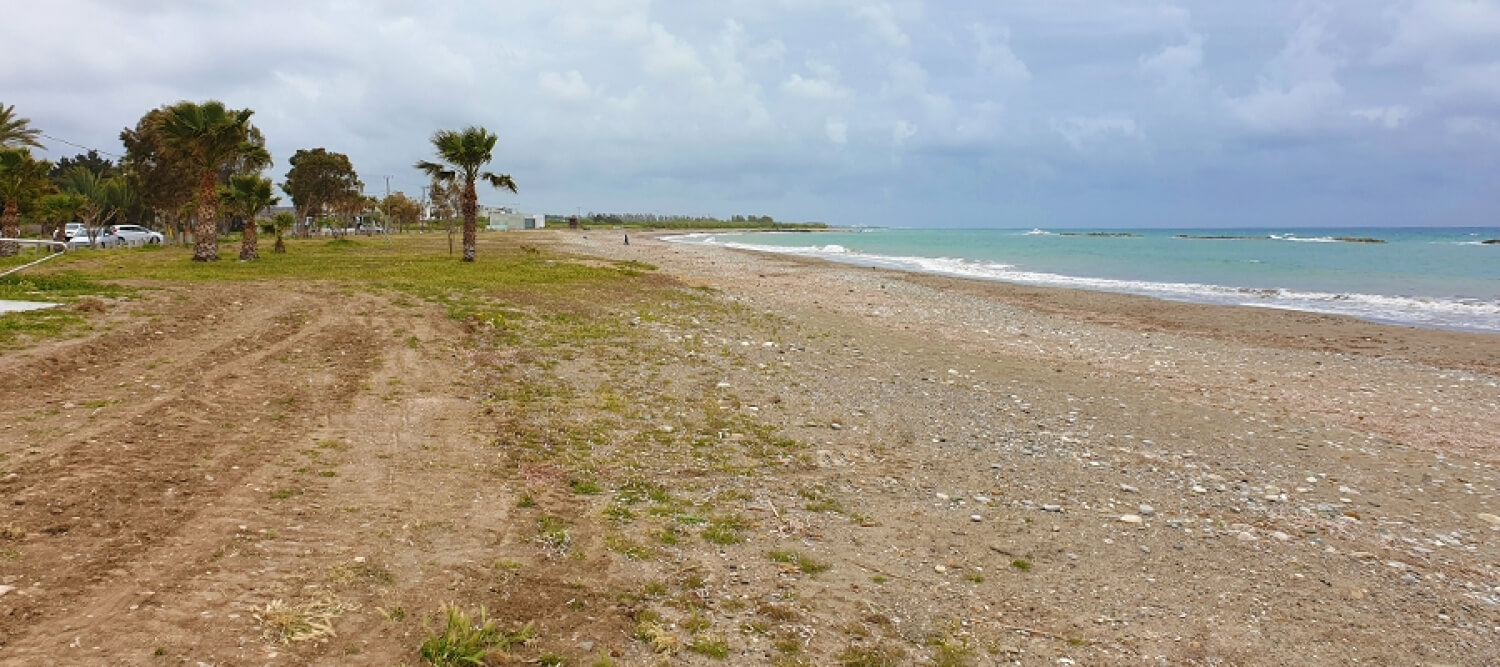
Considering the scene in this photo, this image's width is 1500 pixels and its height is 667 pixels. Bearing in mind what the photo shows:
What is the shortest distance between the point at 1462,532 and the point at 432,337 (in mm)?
14009

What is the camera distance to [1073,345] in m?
17.6

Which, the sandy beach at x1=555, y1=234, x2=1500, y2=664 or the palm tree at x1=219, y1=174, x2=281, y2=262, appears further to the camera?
the palm tree at x1=219, y1=174, x2=281, y2=262

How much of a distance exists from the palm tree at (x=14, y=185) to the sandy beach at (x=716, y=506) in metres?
29.2

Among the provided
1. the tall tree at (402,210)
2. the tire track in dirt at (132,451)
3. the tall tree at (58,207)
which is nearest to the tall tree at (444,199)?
the tall tree at (402,210)

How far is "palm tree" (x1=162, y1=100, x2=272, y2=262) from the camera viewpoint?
1208 inches

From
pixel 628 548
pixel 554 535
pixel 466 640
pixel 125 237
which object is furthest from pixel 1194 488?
pixel 125 237

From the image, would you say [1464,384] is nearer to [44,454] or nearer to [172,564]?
[172,564]

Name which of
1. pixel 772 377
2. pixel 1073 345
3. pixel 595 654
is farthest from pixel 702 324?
pixel 595 654

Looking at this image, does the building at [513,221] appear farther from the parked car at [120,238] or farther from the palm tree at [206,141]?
the palm tree at [206,141]

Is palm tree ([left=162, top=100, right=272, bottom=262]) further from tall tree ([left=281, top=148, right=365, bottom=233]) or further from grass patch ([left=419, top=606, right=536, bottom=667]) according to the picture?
tall tree ([left=281, top=148, right=365, bottom=233])

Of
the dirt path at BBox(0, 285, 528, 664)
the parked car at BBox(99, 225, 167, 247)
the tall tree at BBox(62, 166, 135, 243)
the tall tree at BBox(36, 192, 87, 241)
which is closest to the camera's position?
the dirt path at BBox(0, 285, 528, 664)

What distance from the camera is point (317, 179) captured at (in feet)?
251

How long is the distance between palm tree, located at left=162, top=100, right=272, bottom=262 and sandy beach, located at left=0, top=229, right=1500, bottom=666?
2081cm

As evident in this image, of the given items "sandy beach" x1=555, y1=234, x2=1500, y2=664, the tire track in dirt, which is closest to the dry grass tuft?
the tire track in dirt
